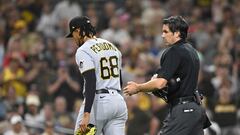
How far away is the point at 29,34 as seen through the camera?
18.1m

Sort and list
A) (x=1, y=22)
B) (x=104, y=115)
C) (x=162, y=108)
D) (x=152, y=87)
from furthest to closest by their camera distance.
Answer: (x=1, y=22)
(x=162, y=108)
(x=104, y=115)
(x=152, y=87)

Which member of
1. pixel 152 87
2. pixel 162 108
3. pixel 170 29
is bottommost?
pixel 162 108

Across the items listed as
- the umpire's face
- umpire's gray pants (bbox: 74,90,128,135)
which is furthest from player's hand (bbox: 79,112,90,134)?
the umpire's face

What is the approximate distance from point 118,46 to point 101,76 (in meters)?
7.17

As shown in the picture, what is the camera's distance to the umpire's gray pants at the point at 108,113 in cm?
917

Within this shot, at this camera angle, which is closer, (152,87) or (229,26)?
(152,87)

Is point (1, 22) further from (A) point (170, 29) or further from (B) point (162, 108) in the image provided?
(A) point (170, 29)

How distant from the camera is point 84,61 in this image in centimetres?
904

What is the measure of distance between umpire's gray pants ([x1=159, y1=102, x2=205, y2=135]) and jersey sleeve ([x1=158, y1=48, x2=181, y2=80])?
44cm

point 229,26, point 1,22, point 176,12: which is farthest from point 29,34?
point 229,26

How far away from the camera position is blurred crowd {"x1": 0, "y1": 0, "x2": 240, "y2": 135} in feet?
49.3

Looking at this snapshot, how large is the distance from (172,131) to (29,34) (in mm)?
9962

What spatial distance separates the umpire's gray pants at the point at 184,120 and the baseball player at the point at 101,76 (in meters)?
0.78

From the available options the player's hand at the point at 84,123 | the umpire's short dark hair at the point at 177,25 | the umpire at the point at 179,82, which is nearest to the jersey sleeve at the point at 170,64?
the umpire at the point at 179,82
